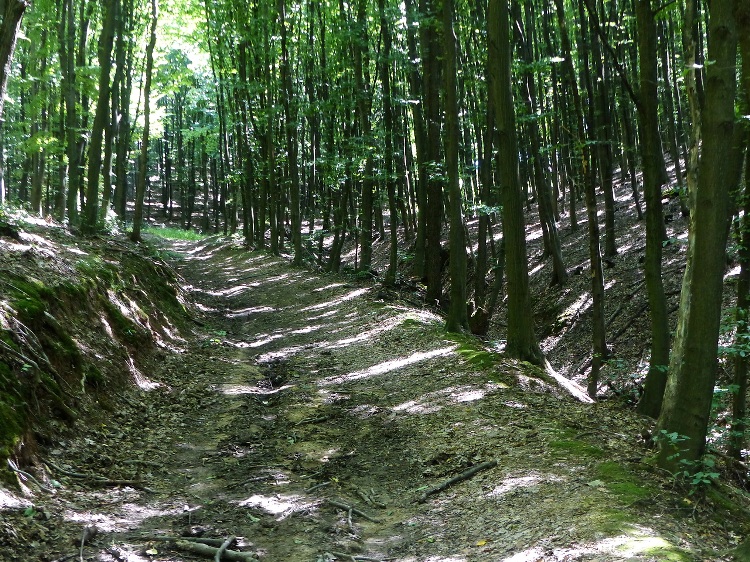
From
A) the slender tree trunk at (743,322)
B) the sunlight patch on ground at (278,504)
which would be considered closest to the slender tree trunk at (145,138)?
the sunlight patch on ground at (278,504)

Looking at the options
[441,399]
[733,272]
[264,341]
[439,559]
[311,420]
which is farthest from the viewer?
[733,272]

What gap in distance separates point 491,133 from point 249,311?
7592 mm

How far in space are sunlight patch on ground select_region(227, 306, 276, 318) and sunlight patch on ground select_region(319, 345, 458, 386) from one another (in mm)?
6098

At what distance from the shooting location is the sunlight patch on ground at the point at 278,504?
218 inches

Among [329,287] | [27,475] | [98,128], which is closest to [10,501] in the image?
[27,475]

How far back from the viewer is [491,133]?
606 inches

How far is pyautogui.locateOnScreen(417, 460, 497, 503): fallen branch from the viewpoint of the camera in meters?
5.91

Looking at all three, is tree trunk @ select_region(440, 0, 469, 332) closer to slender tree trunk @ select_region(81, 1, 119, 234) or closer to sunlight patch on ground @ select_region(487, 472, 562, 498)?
sunlight patch on ground @ select_region(487, 472, 562, 498)

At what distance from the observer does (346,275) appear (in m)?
21.5

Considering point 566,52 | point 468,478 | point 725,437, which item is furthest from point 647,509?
point 566,52

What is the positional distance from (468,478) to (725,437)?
4359mm

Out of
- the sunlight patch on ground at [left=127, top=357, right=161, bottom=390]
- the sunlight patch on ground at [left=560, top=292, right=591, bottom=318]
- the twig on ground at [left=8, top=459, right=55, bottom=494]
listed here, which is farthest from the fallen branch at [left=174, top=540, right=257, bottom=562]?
the sunlight patch on ground at [left=560, top=292, right=591, bottom=318]

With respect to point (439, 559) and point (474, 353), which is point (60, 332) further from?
point (474, 353)

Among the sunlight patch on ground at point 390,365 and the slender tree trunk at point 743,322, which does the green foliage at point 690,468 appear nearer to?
the slender tree trunk at point 743,322
